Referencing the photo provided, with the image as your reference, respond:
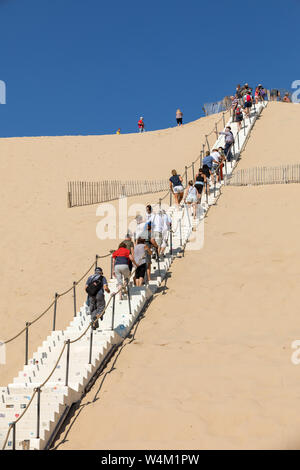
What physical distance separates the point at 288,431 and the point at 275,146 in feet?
75.1

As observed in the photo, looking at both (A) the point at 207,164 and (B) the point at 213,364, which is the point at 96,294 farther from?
(A) the point at 207,164

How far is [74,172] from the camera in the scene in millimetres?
32031

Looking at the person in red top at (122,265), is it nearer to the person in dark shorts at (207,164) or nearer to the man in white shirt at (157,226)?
the man in white shirt at (157,226)

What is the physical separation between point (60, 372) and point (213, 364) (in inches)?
104

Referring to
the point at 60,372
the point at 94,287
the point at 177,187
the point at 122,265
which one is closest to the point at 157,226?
the point at 122,265

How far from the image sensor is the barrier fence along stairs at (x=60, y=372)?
7.14 metres

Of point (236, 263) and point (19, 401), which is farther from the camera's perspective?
point (236, 263)

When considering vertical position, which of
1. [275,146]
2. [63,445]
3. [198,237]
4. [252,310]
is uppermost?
[275,146]

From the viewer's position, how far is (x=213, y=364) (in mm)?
8633

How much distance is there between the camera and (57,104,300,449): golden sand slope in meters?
6.92

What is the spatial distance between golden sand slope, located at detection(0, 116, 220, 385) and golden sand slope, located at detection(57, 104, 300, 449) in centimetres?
386

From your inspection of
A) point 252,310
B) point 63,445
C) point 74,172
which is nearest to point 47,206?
point 74,172

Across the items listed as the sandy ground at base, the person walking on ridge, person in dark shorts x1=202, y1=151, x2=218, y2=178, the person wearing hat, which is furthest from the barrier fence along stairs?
the sandy ground at base

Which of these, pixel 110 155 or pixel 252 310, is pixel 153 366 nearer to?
pixel 252 310
